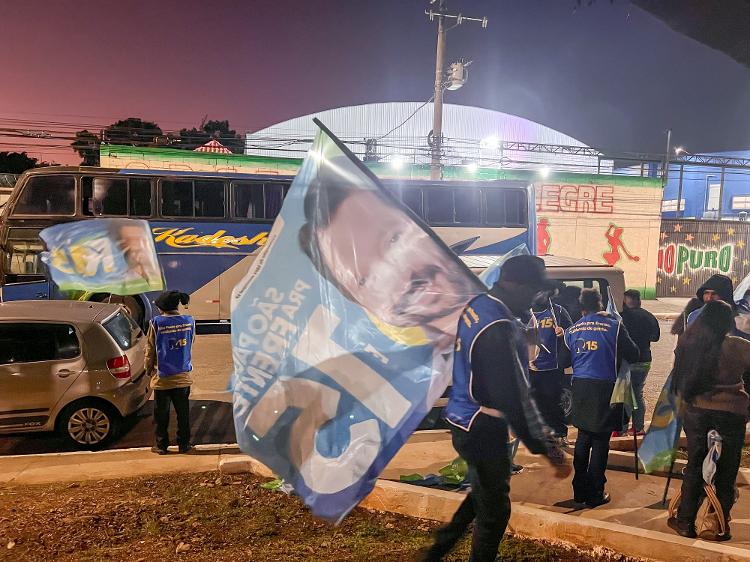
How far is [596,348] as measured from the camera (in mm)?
4438

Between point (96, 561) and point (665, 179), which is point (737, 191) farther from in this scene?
point (96, 561)

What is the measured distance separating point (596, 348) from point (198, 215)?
1018 cm

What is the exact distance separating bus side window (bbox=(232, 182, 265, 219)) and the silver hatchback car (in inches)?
279

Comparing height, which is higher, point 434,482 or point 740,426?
point 740,426

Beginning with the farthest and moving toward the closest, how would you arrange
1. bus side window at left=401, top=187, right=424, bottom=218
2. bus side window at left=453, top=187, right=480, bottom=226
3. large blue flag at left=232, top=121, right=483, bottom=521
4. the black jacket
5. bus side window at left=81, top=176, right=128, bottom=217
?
bus side window at left=453, top=187, right=480, bottom=226
bus side window at left=401, top=187, right=424, bottom=218
bus side window at left=81, top=176, right=128, bottom=217
the black jacket
large blue flag at left=232, top=121, right=483, bottom=521

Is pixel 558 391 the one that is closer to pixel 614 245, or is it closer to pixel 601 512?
pixel 601 512

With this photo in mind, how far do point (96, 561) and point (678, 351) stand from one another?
158 inches

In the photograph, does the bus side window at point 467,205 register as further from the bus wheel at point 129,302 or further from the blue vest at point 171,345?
the blue vest at point 171,345

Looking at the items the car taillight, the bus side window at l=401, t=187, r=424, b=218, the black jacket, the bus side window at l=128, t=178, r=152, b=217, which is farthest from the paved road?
the bus side window at l=401, t=187, r=424, b=218

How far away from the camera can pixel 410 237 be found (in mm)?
2834

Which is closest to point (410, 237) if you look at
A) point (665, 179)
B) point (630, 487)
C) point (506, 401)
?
Result: point (506, 401)

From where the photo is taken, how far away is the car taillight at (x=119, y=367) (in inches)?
228

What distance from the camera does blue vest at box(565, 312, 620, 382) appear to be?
441cm

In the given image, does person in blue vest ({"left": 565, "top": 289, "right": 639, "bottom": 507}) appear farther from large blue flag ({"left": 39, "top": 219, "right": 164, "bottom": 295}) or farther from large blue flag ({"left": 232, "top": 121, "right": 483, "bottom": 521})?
large blue flag ({"left": 39, "top": 219, "right": 164, "bottom": 295})
